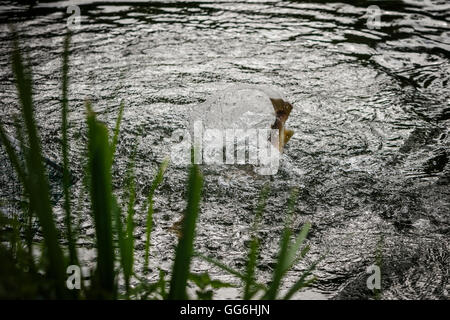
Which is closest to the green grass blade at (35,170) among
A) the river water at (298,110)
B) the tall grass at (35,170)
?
the tall grass at (35,170)

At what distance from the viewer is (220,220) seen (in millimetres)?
2768

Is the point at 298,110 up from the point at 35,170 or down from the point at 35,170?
down

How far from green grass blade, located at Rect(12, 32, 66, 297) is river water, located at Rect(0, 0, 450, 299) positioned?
0.81m

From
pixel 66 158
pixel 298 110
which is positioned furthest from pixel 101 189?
pixel 298 110

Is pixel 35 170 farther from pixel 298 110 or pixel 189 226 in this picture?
pixel 298 110

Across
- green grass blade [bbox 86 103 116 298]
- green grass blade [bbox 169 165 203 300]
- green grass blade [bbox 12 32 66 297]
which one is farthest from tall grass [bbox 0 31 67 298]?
green grass blade [bbox 169 165 203 300]

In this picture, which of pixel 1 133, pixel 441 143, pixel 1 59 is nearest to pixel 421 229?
pixel 441 143

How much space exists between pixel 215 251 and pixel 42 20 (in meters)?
5.24

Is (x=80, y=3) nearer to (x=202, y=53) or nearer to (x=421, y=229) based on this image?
(x=202, y=53)

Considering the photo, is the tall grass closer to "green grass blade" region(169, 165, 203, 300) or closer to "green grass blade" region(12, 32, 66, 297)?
"green grass blade" region(12, 32, 66, 297)

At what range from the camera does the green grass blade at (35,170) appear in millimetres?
900

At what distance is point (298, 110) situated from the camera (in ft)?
13.4

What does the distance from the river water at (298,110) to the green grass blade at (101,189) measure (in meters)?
0.70

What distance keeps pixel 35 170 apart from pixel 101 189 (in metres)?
0.14
